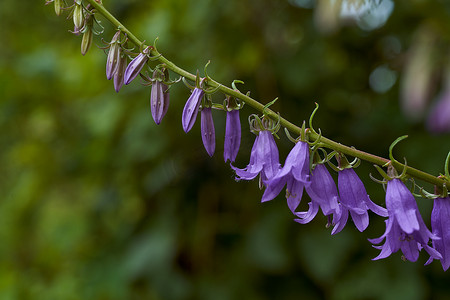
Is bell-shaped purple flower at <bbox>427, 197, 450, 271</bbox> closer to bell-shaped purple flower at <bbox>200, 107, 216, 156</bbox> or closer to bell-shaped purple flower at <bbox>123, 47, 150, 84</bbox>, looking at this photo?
bell-shaped purple flower at <bbox>200, 107, 216, 156</bbox>

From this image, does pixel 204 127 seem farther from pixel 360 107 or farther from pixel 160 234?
pixel 360 107

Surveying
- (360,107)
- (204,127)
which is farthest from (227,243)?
(204,127)

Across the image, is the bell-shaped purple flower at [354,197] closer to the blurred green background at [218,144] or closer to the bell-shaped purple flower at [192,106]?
the bell-shaped purple flower at [192,106]

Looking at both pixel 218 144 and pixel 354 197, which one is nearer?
pixel 354 197

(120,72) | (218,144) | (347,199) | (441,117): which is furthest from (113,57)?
(218,144)

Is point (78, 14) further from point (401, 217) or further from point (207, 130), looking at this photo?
point (401, 217)

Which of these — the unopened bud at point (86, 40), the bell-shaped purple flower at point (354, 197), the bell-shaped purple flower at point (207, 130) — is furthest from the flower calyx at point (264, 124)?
the unopened bud at point (86, 40)
